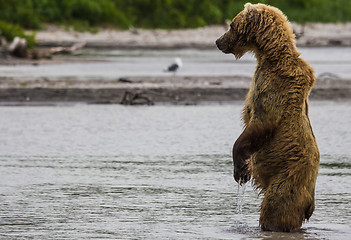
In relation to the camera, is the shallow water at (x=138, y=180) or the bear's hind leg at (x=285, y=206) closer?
the bear's hind leg at (x=285, y=206)

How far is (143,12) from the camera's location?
2264 inches

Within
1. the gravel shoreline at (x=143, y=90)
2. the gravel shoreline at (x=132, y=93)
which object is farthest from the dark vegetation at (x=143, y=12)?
the gravel shoreline at (x=132, y=93)

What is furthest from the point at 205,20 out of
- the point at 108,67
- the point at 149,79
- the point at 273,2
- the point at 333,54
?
the point at 149,79

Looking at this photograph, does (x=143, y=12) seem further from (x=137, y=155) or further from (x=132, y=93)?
(x=137, y=155)

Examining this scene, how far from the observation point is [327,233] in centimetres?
633

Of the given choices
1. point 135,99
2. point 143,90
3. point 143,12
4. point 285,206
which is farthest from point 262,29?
point 143,12

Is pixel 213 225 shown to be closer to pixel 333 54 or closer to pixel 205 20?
pixel 333 54

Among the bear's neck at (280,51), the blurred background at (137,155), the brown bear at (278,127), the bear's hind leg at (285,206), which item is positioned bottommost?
the blurred background at (137,155)

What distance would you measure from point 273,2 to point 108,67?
3357 centimetres

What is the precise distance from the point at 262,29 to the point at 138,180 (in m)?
2.78

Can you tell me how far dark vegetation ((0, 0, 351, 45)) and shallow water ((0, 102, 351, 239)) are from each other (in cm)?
3749

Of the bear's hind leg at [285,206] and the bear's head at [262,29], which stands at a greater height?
the bear's head at [262,29]

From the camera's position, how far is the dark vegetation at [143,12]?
51.5 metres

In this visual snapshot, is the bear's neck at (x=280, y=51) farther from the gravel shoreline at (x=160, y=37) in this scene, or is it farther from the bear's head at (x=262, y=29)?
the gravel shoreline at (x=160, y=37)
